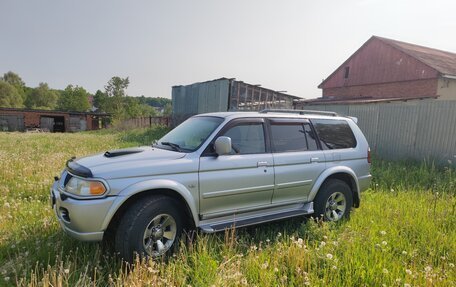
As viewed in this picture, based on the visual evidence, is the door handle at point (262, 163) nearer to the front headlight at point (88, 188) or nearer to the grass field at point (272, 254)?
the grass field at point (272, 254)

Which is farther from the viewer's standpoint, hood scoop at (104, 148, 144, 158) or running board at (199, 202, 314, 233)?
hood scoop at (104, 148, 144, 158)

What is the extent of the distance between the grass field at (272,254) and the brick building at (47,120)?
43.0m

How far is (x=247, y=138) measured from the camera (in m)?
4.01

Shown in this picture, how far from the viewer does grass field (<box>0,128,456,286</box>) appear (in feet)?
9.35

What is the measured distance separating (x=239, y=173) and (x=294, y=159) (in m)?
0.98

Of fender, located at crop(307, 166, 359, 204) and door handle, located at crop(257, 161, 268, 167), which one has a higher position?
door handle, located at crop(257, 161, 268, 167)

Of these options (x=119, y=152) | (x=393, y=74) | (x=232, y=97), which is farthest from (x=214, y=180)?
(x=393, y=74)

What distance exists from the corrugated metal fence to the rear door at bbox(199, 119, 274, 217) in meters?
6.89

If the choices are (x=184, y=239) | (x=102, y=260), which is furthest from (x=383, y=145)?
(x=102, y=260)

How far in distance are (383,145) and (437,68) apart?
14991mm

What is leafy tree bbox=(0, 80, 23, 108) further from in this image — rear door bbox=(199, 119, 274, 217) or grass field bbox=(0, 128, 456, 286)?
rear door bbox=(199, 119, 274, 217)

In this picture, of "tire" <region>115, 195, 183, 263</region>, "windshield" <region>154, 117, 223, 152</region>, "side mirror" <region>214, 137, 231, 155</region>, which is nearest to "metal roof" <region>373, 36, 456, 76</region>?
"windshield" <region>154, 117, 223, 152</region>

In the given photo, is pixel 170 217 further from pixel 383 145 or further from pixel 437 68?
pixel 437 68

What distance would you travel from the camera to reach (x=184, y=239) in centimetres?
341
